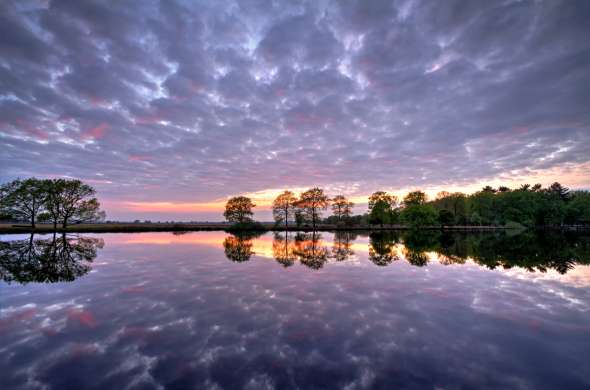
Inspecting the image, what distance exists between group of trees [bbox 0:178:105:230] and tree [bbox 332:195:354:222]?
321 feet

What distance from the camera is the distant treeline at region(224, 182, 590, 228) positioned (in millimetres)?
110625

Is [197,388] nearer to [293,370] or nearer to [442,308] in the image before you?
[293,370]

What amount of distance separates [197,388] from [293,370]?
2476 millimetres

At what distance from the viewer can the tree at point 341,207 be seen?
131 m

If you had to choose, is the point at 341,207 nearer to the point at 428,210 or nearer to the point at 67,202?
the point at 428,210

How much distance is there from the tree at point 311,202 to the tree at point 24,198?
86.4 meters

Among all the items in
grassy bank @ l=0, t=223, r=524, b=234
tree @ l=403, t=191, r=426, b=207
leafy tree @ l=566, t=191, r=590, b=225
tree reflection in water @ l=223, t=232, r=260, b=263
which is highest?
tree @ l=403, t=191, r=426, b=207

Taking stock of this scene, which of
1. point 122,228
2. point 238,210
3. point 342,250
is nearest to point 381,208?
point 238,210

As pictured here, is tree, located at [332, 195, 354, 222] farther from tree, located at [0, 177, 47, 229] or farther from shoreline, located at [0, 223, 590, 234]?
tree, located at [0, 177, 47, 229]

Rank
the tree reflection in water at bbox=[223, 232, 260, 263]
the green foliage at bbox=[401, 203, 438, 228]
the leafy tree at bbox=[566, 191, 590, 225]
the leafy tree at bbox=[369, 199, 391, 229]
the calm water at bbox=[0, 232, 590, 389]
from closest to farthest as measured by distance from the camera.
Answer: the calm water at bbox=[0, 232, 590, 389], the tree reflection in water at bbox=[223, 232, 260, 263], the green foliage at bbox=[401, 203, 438, 228], the leafy tree at bbox=[369, 199, 391, 229], the leafy tree at bbox=[566, 191, 590, 225]

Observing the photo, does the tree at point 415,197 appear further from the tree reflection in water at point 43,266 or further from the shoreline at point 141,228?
the tree reflection in water at point 43,266

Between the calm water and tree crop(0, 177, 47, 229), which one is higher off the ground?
tree crop(0, 177, 47, 229)

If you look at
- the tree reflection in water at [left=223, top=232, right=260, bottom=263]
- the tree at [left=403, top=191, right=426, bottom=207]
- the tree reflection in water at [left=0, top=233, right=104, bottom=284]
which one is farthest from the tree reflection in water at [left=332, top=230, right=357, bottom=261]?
the tree at [left=403, top=191, right=426, bottom=207]

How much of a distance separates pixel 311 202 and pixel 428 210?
1916 inches
